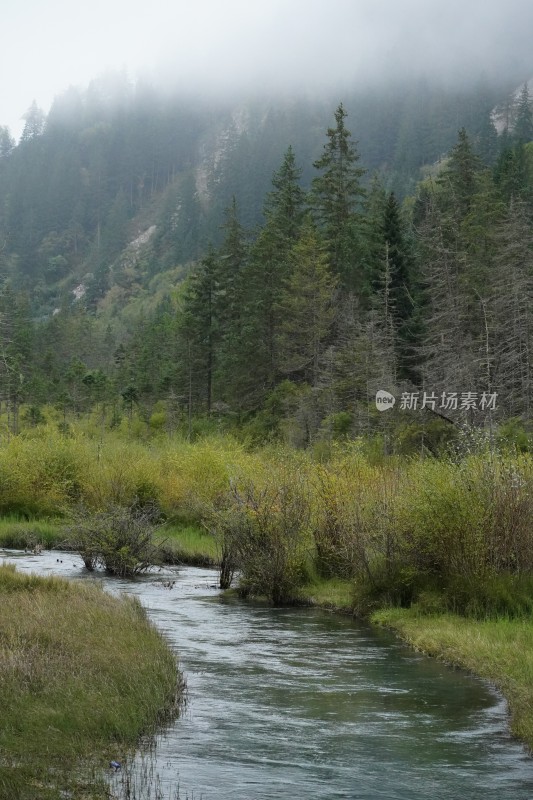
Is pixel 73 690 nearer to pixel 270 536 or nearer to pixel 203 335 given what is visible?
pixel 270 536

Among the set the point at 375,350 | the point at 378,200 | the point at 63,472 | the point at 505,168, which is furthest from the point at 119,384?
the point at 63,472

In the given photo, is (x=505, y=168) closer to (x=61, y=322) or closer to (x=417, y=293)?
(x=417, y=293)

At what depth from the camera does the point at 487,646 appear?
15094mm

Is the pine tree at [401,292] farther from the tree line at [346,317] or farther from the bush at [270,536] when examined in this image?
the bush at [270,536]

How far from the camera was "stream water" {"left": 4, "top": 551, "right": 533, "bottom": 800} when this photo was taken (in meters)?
9.18

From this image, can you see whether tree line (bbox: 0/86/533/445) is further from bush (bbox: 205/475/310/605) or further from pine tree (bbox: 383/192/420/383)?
bush (bbox: 205/475/310/605)

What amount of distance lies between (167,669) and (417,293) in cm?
5242

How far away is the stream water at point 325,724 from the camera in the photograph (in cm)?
918

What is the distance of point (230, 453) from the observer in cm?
3700

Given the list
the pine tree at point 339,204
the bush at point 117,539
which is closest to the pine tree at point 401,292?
the pine tree at point 339,204

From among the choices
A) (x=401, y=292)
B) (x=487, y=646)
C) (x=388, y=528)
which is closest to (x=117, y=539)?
(x=388, y=528)

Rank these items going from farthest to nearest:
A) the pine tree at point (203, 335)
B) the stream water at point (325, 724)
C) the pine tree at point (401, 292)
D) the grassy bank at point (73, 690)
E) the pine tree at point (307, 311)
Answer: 1. the pine tree at point (203, 335)
2. the pine tree at point (307, 311)
3. the pine tree at point (401, 292)
4. the stream water at point (325, 724)
5. the grassy bank at point (73, 690)

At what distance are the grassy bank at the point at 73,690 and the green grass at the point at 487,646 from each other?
14.8ft

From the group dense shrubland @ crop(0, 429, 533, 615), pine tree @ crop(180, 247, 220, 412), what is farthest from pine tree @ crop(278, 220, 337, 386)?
dense shrubland @ crop(0, 429, 533, 615)
